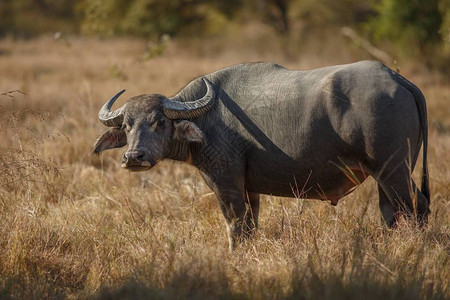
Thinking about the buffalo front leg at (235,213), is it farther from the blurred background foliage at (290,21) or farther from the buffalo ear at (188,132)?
the blurred background foliage at (290,21)

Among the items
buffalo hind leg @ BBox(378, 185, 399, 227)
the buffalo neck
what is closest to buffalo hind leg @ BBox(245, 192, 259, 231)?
the buffalo neck

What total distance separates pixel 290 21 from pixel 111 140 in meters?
24.5

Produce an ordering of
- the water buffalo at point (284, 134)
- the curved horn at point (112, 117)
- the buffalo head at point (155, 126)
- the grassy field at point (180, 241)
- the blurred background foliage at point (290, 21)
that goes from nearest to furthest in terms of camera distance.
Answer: the grassy field at point (180, 241)
the water buffalo at point (284, 134)
the buffalo head at point (155, 126)
the curved horn at point (112, 117)
the blurred background foliage at point (290, 21)

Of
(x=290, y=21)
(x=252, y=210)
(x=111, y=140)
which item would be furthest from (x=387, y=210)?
(x=290, y=21)

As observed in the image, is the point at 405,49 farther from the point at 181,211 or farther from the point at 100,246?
the point at 100,246

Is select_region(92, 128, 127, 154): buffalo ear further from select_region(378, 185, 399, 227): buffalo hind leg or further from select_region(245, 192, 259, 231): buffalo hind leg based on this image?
select_region(378, 185, 399, 227): buffalo hind leg

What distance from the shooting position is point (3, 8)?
126 ft

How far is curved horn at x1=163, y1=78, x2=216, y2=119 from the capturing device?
4.72 meters

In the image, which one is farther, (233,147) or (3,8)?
(3,8)

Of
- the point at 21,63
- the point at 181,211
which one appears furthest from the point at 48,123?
the point at 21,63

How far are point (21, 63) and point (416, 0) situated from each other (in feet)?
33.8

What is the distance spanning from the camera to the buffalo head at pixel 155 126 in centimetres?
455

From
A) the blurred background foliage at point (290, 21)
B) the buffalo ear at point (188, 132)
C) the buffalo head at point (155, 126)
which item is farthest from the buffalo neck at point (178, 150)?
the blurred background foliage at point (290, 21)

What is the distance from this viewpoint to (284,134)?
4.66 metres
